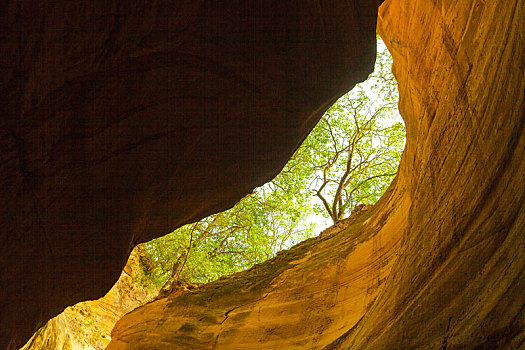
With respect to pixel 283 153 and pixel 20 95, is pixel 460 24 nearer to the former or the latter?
pixel 283 153

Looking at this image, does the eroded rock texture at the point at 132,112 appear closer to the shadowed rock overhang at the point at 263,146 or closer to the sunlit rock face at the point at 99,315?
the shadowed rock overhang at the point at 263,146

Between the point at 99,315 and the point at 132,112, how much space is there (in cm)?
1367

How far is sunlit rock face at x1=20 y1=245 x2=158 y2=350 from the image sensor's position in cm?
997

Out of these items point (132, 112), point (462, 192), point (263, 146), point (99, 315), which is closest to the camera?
point (462, 192)

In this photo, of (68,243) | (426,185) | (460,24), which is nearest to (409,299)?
(426,185)

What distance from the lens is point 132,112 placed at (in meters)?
4.33

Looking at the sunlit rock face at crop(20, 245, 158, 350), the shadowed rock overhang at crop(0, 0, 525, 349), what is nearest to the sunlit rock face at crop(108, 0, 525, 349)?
the shadowed rock overhang at crop(0, 0, 525, 349)

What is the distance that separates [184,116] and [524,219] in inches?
140

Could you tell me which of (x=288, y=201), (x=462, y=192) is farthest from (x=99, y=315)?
(x=462, y=192)

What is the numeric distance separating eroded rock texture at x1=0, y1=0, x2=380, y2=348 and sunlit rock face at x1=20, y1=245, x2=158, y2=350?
16.0 ft

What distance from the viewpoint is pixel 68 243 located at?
495 centimetres

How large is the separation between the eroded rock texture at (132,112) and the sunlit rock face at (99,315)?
489 centimetres

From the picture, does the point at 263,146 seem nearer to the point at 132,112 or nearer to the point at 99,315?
the point at 132,112

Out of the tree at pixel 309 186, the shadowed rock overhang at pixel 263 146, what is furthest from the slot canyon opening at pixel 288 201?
the shadowed rock overhang at pixel 263 146
